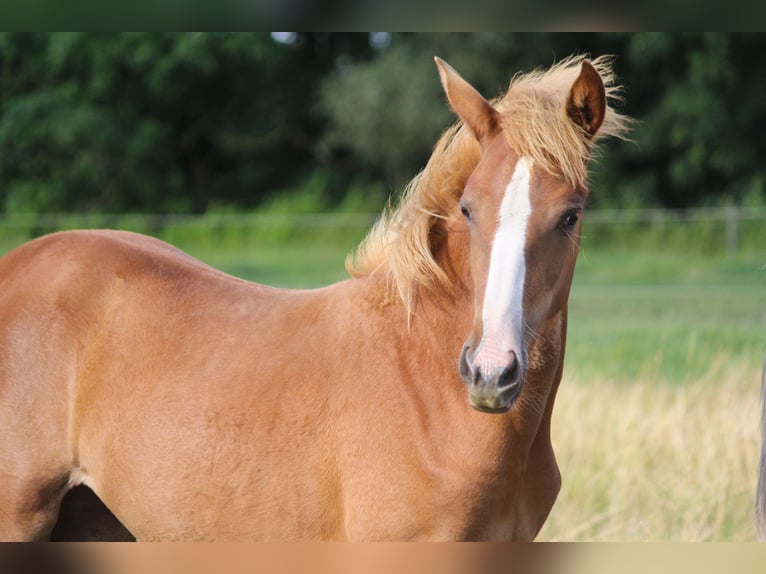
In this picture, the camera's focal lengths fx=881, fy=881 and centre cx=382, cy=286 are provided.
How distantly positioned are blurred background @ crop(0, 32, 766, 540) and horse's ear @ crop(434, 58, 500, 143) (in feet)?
25.2

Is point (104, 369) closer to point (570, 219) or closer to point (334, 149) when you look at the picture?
point (570, 219)

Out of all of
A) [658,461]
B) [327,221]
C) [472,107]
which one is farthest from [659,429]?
[327,221]

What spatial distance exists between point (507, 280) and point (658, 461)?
3.80 meters

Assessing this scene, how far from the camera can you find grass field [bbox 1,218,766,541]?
194 inches

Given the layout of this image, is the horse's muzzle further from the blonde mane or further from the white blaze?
the blonde mane

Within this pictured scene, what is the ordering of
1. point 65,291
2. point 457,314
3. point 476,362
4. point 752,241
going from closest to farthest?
point 476,362 < point 457,314 < point 65,291 < point 752,241

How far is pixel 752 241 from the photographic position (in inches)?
731

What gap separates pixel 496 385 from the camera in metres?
2.22

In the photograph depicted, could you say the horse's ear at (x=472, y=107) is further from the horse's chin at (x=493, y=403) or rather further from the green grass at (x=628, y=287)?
the green grass at (x=628, y=287)

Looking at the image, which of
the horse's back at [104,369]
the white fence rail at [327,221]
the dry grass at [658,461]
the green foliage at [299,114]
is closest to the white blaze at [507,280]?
the horse's back at [104,369]

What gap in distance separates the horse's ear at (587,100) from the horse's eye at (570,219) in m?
0.30

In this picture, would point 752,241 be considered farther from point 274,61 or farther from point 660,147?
point 274,61

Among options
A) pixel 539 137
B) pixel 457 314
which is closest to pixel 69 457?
pixel 457 314

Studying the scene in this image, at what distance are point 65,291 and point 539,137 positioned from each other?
1.77 meters
